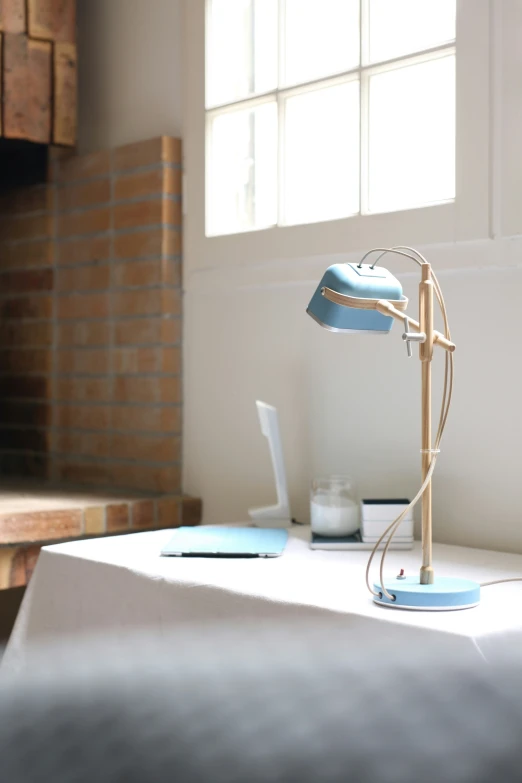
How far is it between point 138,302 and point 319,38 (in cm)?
81

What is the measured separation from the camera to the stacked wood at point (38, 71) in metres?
2.37

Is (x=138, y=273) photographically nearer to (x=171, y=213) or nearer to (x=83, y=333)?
(x=171, y=213)

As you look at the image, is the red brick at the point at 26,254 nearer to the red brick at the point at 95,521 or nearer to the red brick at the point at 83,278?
the red brick at the point at 83,278

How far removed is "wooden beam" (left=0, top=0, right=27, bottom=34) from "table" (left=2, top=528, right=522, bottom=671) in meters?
1.39

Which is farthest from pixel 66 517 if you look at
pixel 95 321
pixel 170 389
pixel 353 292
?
pixel 353 292

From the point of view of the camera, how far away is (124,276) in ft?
8.11

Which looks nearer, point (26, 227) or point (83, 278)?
point (83, 278)

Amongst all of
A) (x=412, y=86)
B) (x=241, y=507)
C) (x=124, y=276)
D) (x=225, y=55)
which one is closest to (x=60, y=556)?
(x=241, y=507)

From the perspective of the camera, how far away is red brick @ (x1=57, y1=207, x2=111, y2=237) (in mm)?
2523

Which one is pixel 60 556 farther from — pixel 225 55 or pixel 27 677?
pixel 27 677

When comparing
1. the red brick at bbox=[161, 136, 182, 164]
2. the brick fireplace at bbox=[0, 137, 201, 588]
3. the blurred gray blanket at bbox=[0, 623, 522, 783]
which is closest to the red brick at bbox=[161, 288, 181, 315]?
the brick fireplace at bbox=[0, 137, 201, 588]

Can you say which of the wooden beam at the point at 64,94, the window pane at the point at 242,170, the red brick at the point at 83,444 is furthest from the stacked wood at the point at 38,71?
the red brick at the point at 83,444

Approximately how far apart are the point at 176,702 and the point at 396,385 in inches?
73.0

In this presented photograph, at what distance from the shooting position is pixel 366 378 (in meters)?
1.97
